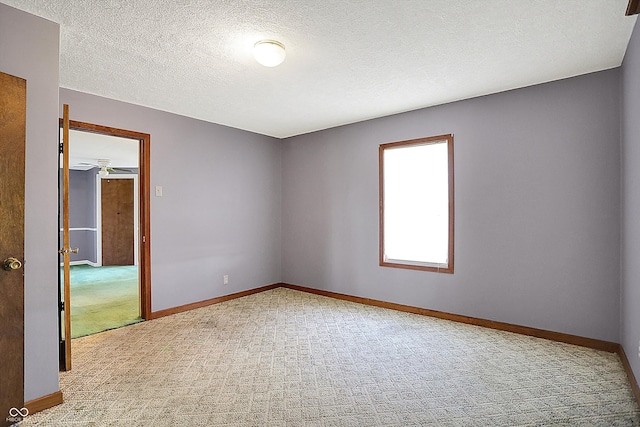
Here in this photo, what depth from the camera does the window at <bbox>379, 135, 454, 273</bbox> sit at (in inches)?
159

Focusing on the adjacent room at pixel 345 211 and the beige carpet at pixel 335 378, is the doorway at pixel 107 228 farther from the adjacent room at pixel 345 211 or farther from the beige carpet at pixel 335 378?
the beige carpet at pixel 335 378

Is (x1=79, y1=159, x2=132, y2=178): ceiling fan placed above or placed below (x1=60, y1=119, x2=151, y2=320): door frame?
above

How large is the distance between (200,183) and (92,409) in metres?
2.95

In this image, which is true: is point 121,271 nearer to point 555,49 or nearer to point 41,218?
point 41,218

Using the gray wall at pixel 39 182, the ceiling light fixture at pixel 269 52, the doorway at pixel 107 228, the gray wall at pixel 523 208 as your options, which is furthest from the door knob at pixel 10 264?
the gray wall at pixel 523 208

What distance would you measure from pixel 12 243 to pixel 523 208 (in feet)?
13.6

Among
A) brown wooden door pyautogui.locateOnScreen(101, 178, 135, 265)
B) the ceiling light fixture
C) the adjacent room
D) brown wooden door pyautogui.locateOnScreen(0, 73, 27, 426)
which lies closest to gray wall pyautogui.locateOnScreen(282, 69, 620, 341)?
the adjacent room

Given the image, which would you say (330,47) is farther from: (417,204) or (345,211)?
(345,211)

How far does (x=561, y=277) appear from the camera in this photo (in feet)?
10.7

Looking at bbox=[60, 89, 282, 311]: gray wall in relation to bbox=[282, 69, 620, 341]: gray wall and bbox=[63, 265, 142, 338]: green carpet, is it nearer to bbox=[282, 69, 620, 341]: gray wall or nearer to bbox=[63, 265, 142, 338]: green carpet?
bbox=[63, 265, 142, 338]: green carpet

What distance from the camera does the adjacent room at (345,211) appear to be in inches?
86.0

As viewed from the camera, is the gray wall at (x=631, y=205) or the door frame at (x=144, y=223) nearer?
the gray wall at (x=631, y=205)

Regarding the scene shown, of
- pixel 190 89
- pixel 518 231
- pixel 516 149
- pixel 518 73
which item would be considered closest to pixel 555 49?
pixel 518 73

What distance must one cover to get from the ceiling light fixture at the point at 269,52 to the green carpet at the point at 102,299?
128 inches
